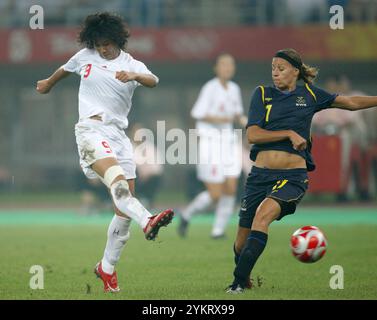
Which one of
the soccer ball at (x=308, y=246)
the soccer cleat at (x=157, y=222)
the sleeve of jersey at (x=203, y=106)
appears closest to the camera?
the soccer cleat at (x=157, y=222)

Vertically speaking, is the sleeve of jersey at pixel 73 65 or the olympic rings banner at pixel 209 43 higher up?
the olympic rings banner at pixel 209 43

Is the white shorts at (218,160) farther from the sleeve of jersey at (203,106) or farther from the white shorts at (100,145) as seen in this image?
the white shorts at (100,145)

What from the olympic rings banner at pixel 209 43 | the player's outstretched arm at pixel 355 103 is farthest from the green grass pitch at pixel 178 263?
the olympic rings banner at pixel 209 43

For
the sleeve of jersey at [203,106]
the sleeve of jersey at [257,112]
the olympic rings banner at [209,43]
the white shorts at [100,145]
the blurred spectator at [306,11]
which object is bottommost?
the white shorts at [100,145]

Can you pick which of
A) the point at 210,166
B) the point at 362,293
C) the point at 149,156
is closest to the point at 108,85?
the point at 362,293

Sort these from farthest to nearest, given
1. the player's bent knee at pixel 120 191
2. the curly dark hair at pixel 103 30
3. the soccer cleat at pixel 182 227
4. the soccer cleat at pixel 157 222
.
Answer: the soccer cleat at pixel 182 227 < the curly dark hair at pixel 103 30 < the player's bent knee at pixel 120 191 < the soccer cleat at pixel 157 222

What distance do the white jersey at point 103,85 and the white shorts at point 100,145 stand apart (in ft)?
0.25

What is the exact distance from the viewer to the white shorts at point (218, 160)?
1680 cm

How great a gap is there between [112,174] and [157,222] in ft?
2.83

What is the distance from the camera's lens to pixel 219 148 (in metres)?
17.3

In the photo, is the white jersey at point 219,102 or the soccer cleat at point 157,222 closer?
the soccer cleat at point 157,222

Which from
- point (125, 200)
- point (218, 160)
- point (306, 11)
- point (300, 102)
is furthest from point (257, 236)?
point (306, 11)

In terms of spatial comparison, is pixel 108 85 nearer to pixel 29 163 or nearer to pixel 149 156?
pixel 149 156
